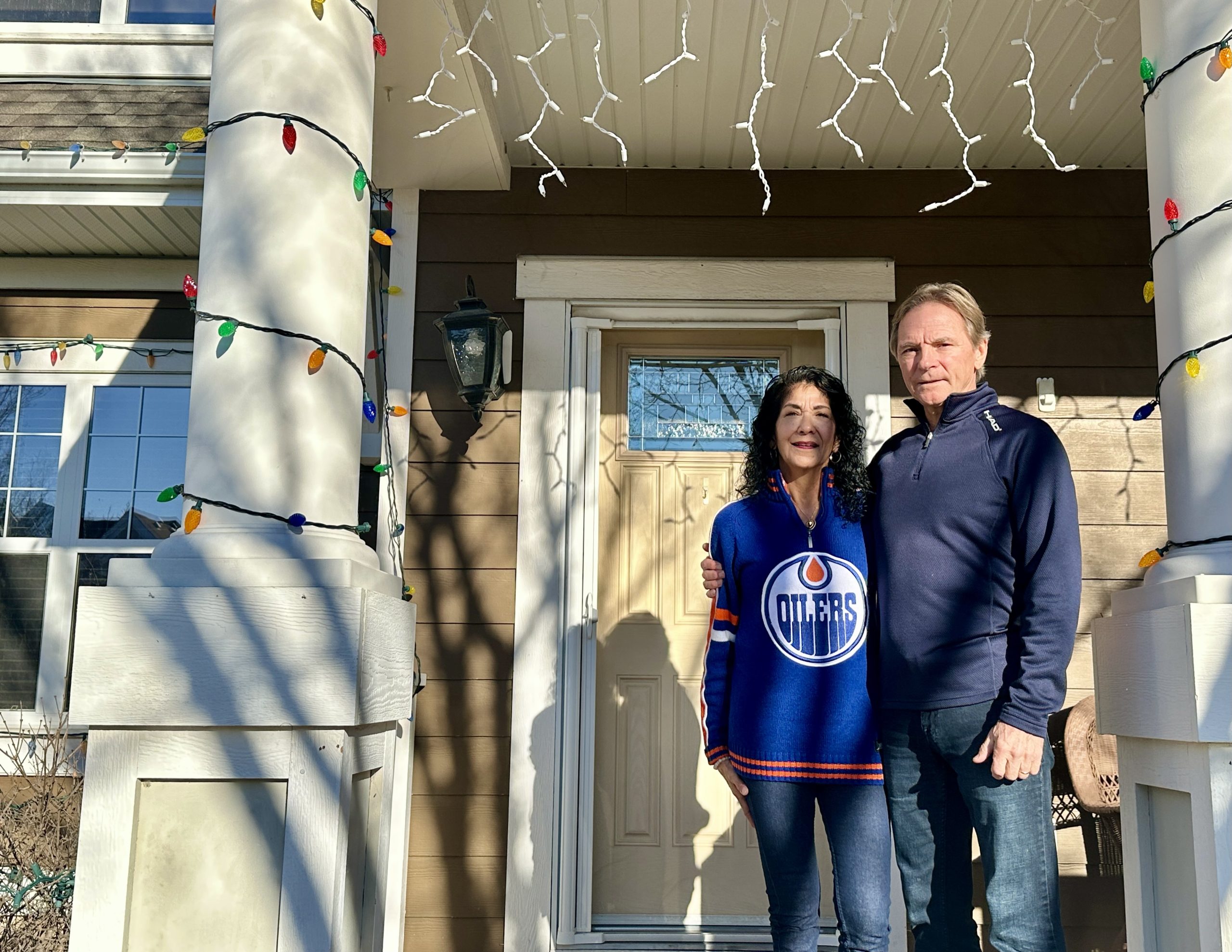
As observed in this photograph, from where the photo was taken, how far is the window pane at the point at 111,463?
157 inches

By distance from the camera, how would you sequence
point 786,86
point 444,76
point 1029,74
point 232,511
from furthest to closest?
point 786,86, point 444,76, point 1029,74, point 232,511

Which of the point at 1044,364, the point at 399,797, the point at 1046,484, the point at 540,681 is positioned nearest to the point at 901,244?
the point at 1044,364

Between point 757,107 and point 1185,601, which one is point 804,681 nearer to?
point 1185,601

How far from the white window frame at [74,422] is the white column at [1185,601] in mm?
3121

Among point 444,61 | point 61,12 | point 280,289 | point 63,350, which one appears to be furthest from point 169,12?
point 280,289

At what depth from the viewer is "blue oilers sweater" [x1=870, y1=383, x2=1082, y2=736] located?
5.57 feet

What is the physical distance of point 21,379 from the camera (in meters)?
4.00

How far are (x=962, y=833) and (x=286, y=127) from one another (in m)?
1.75

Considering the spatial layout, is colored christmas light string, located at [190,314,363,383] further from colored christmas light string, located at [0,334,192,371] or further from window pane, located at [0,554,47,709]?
window pane, located at [0,554,47,709]

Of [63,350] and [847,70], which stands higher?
[847,70]

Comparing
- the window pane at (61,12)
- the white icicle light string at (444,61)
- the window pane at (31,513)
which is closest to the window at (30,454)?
the window pane at (31,513)

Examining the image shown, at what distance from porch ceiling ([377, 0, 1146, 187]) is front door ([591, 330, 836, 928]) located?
2.18 ft

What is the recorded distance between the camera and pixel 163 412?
13.2ft

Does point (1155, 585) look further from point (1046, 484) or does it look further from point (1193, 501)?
point (1046, 484)
